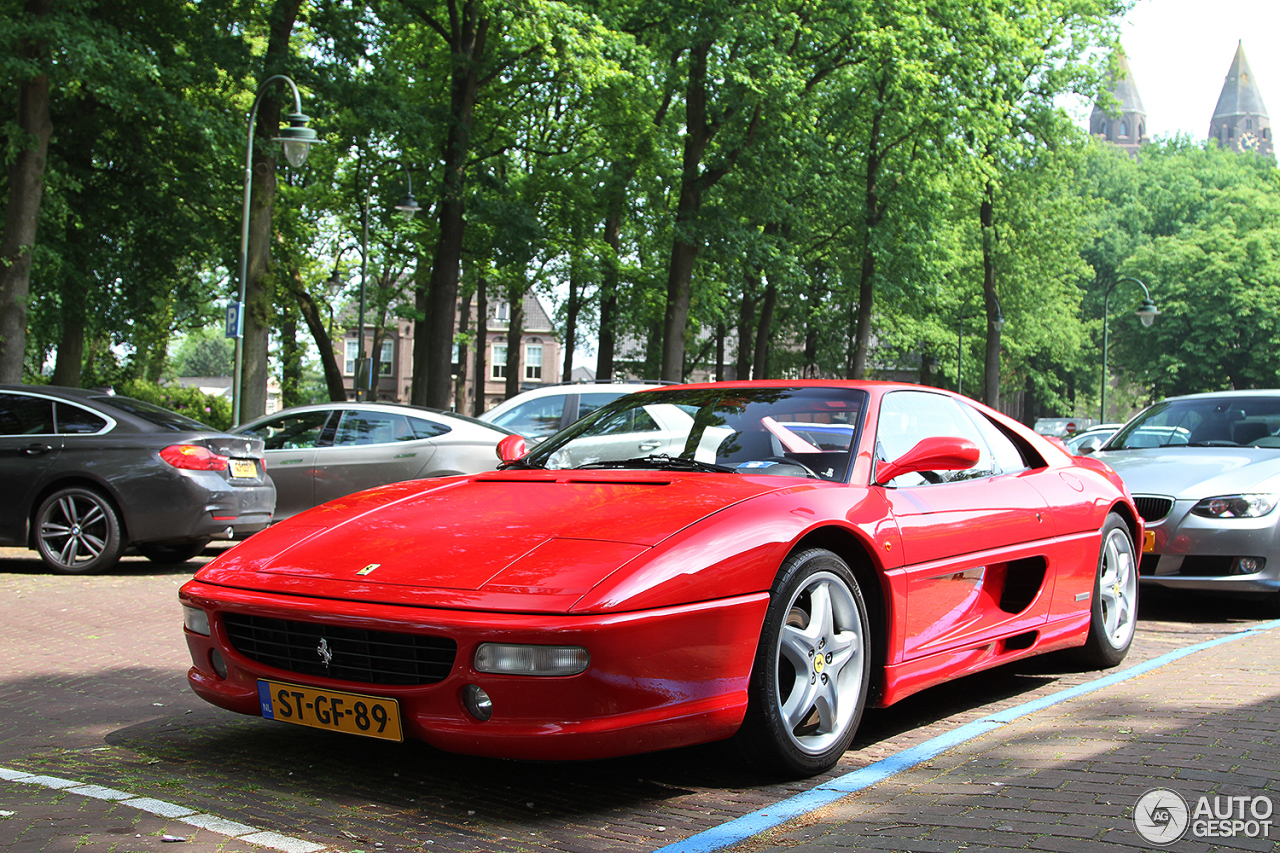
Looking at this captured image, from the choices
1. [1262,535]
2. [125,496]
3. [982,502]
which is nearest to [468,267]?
[125,496]

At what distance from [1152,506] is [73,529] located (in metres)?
8.04

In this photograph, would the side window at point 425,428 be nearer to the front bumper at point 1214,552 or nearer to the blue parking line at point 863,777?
the front bumper at point 1214,552

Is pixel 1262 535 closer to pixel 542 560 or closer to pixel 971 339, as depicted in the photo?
pixel 542 560

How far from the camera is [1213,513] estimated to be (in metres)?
7.67

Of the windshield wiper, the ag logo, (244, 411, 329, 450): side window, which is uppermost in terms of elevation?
the windshield wiper

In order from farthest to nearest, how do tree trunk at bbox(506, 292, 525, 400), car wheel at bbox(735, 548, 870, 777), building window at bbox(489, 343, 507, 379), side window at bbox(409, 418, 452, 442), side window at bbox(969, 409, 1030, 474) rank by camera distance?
building window at bbox(489, 343, 507, 379) < tree trunk at bbox(506, 292, 525, 400) < side window at bbox(409, 418, 452, 442) < side window at bbox(969, 409, 1030, 474) < car wheel at bbox(735, 548, 870, 777)

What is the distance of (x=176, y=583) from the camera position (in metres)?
9.02

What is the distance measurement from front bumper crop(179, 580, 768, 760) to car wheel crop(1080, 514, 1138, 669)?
292 centimetres

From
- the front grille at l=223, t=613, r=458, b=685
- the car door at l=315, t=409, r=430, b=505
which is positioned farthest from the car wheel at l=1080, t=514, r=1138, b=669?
the car door at l=315, t=409, r=430, b=505

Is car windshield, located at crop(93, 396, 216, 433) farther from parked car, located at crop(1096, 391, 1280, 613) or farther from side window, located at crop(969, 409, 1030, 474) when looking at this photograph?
parked car, located at crop(1096, 391, 1280, 613)

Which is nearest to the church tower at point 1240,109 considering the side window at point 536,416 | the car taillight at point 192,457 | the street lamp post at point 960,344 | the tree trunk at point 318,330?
the street lamp post at point 960,344

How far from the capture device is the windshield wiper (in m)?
4.39

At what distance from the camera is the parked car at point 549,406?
14.0m

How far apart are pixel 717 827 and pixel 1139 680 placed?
3127mm
